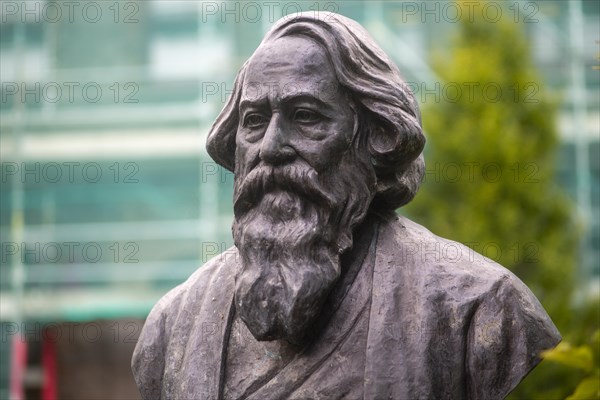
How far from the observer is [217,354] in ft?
13.2

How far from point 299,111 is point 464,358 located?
3.31ft

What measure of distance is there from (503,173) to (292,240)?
5801 millimetres

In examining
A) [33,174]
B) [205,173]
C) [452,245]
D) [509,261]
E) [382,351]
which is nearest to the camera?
[382,351]

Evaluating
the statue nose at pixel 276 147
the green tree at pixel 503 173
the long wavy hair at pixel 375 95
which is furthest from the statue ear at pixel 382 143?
the green tree at pixel 503 173

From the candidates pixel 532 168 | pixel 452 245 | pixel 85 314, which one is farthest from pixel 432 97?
pixel 452 245

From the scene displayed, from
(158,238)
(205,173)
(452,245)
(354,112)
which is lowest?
(158,238)

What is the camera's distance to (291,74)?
3998 millimetres

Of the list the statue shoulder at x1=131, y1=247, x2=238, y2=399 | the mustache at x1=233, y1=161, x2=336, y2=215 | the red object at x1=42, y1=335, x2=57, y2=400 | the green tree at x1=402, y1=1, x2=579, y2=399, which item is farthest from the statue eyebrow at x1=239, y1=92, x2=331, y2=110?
the red object at x1=42, y1=335, x2=57, y2=400

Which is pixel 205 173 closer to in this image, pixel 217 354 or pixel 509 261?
pixel 509 261

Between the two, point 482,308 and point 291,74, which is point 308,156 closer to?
point 291,74

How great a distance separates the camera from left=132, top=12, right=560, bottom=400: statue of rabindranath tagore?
3.87 metres

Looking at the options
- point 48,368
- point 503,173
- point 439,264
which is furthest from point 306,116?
point 48,368

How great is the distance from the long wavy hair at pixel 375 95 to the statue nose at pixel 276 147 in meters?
0.25

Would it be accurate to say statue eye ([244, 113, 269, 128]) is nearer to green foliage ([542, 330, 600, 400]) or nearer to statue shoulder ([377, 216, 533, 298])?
statue shoulder ([377, 216, 533, 298])
